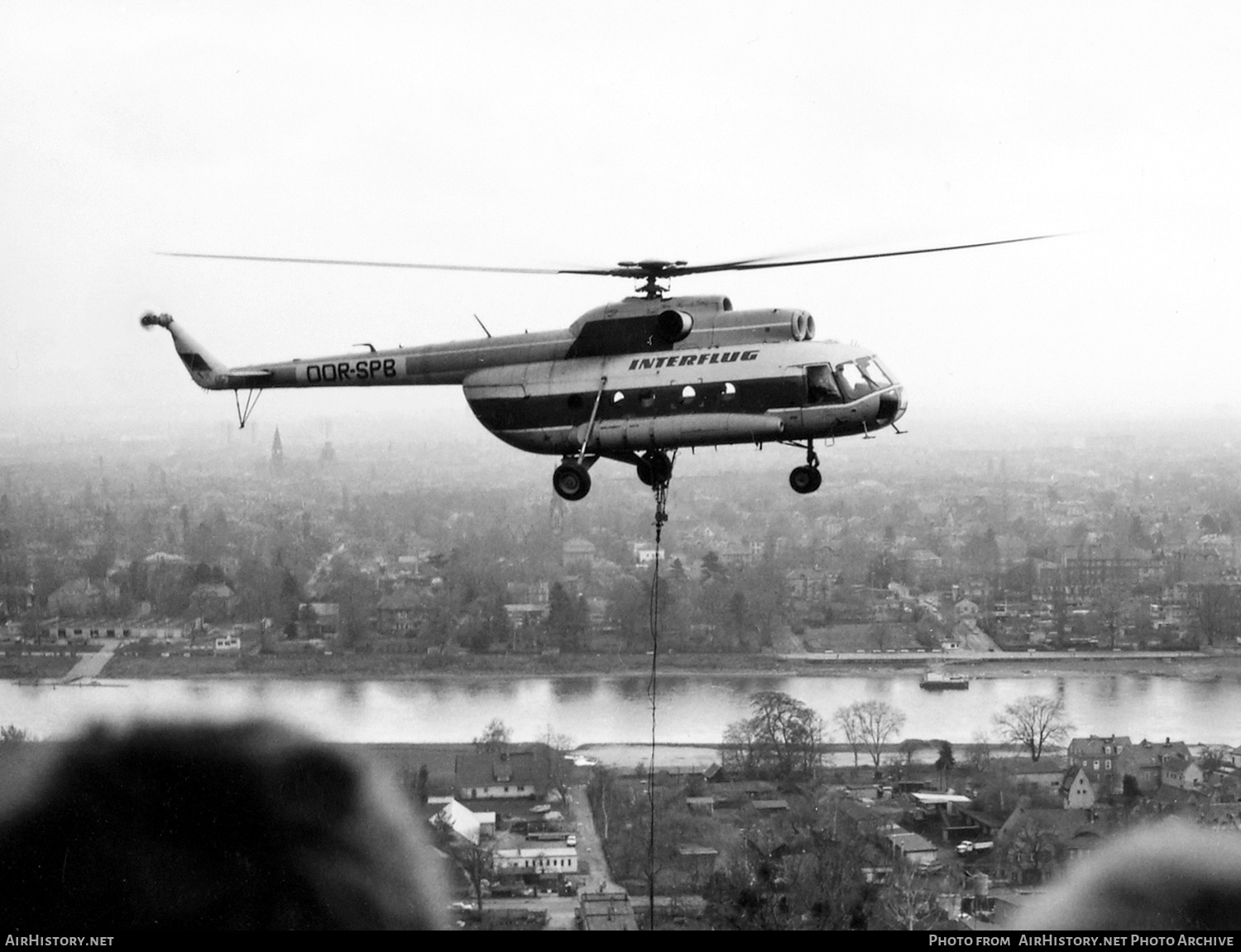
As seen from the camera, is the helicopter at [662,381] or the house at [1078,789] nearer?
the helicopter at [662,381]

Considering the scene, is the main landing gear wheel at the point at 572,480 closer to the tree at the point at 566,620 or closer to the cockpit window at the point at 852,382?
the cockpit window at the point at 852,382

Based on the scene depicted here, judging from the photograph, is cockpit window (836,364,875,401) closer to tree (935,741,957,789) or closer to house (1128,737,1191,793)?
tree (935,741,957,789)

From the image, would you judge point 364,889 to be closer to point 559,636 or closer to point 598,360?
point 598,360

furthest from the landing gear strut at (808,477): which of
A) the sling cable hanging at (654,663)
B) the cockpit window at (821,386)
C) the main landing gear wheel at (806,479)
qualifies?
the sling cable hanging at (654,663)

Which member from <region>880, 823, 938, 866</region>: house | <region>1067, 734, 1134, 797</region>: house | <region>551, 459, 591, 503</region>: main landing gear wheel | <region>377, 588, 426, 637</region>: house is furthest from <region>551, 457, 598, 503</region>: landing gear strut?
<region>377, 588, 426, 637</region>: house

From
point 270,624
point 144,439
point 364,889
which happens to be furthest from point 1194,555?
point 364,889
